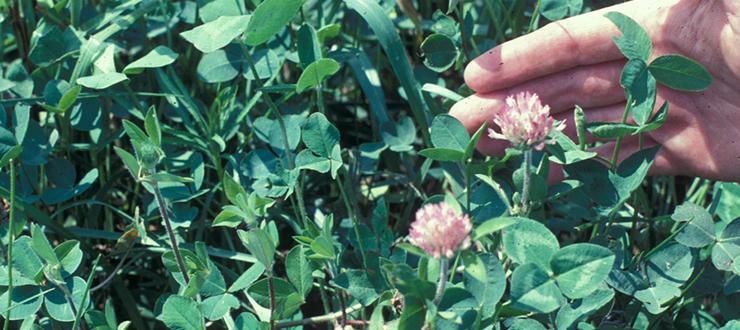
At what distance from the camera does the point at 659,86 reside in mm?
1445

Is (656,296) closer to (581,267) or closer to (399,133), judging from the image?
(581,267)

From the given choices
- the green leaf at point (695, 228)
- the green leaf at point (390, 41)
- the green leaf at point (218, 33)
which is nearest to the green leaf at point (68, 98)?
the green leaf at point (218, 33)

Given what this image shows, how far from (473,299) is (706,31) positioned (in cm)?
64

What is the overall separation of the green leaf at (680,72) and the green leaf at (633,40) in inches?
0.8

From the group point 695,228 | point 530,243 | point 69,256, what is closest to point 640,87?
point 695,228

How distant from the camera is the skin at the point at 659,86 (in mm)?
1416

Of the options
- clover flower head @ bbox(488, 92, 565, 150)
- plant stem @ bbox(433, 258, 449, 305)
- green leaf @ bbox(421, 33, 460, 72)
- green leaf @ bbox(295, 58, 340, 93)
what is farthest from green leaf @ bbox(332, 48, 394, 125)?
plant stem @ bbox(433, 258, 449, 305)

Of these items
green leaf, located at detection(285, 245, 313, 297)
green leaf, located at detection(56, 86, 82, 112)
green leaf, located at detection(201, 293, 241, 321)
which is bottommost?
green leaf, located at detection(201, 293, 241, 321)

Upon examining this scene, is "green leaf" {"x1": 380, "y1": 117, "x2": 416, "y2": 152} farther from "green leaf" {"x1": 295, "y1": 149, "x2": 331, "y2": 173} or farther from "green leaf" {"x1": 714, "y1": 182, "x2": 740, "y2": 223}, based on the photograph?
"green leaf" {"x1": 714, "y1": 182, "x2": 740, "y2": 223}

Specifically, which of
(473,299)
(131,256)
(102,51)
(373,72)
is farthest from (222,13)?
(473,299)

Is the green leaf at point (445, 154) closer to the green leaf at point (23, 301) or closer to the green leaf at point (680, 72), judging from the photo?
the green leaf at point (680, 72)

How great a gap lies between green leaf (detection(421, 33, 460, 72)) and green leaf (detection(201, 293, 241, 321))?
0.51m

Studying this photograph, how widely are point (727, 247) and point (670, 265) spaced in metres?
0.08

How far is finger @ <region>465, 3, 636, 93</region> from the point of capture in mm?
1434
